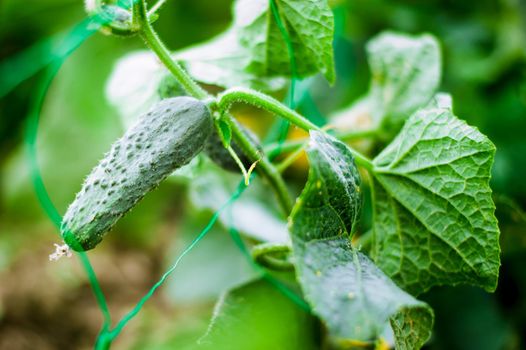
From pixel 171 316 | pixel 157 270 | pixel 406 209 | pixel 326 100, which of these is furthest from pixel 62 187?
pixel 406 209

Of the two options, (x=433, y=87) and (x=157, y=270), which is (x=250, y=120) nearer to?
(x=157, y=270)

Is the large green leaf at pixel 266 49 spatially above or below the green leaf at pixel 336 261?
above

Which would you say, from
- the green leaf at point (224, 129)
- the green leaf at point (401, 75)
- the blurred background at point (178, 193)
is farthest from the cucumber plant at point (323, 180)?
the blurred background at point (178, 193)

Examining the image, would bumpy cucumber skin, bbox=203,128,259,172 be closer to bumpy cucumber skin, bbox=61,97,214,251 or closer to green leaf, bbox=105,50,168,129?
bumpy cucumber skin, bbox=61,97,214,251

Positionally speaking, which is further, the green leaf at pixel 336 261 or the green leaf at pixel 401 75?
the green leaf at pixel 401 75

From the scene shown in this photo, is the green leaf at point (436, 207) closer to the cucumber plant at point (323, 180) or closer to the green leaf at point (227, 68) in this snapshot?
the cucumber plant at point (323, 180)

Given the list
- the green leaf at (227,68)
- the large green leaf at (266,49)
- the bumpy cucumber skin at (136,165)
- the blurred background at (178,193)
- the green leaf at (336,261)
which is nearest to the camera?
the green leaf at (336,261)
